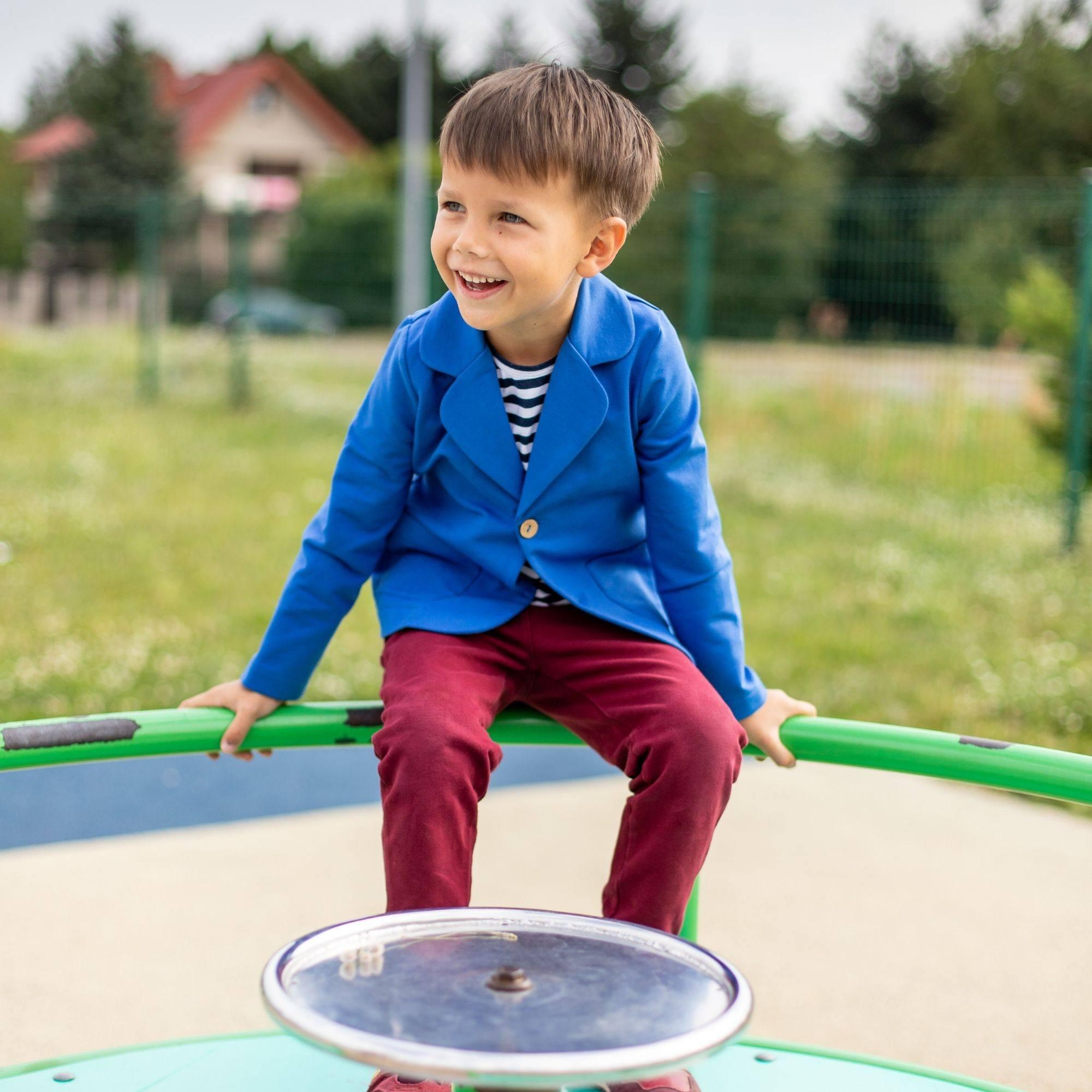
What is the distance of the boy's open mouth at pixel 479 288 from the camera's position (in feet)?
5.33

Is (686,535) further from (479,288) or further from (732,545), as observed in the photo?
(732,545)

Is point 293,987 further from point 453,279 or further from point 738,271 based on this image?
point 738,271

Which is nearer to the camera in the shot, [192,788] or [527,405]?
[527,405]

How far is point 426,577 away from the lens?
1806 mm

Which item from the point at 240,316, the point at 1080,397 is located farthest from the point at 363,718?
the point at 240,316

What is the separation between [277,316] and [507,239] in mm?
12094

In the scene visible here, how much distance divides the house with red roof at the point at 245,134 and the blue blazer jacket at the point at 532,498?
32.1 metres

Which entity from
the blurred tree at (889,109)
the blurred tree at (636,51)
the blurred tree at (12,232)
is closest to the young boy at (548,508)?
the blurred tree at (12,232)

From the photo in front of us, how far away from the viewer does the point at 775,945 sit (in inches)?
117

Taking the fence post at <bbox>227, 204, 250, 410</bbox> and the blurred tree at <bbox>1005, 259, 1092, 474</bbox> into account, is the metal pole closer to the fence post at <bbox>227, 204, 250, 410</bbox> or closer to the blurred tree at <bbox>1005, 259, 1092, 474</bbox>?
the fence post at <bbox>227, 204, 250, 410</bbox>

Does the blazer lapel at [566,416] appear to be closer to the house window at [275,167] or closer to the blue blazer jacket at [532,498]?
the blue blazer jacket at [532,498]

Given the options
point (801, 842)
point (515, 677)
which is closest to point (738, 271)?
point (801, 842)

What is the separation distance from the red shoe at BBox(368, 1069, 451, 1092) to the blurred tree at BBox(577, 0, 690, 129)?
36.3 metres

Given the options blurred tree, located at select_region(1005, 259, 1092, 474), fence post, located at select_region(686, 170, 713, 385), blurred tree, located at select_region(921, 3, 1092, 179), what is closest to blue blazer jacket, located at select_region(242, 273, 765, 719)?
blurred tree, located at select_region(1005, 259, 1092, 474)
